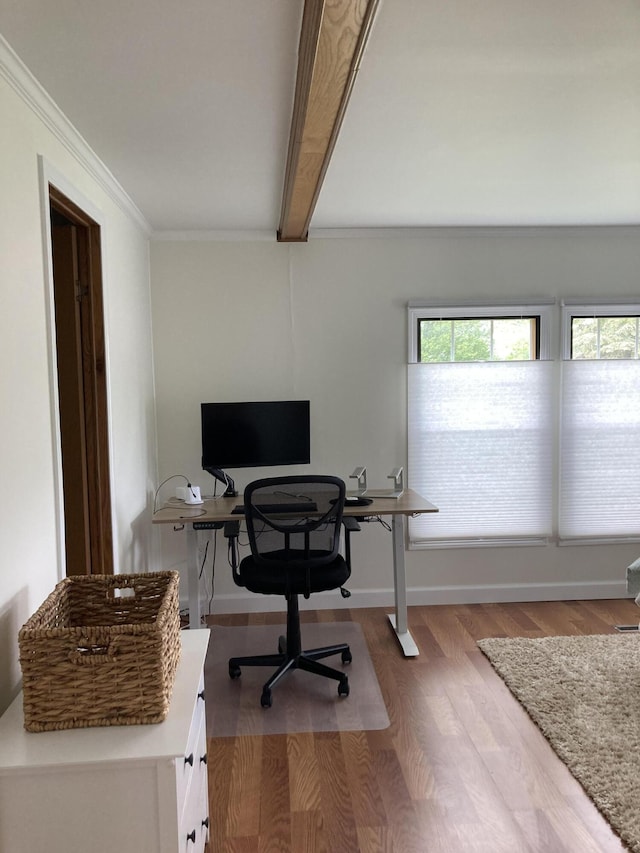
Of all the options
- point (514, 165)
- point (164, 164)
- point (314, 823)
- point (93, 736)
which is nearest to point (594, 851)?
point (314, 823)

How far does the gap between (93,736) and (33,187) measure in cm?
162

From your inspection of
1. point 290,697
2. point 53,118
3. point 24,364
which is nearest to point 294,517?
point 290,697

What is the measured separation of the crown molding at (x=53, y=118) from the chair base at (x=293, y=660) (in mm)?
2119

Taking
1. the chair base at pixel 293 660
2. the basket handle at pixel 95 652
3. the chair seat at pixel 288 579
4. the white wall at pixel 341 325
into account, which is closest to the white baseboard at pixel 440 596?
the white wall at pixel 341 325

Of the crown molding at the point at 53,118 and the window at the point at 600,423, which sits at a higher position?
the crown molding at the point at 53,118

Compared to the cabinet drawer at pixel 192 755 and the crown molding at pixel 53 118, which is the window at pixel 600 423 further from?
the cabinet drawer at pixel 192 755

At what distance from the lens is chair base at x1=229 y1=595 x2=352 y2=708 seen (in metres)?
3.10

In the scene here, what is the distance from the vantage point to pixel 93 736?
155 centimetres

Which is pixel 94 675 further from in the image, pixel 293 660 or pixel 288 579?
pixel 293 660

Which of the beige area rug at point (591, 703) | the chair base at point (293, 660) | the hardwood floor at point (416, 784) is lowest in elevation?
the hardwood floor at point (416, 784)

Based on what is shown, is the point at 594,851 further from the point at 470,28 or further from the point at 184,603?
the point at 184,603

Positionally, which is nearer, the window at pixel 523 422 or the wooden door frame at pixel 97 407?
the wooden door frame at pixel 97 407

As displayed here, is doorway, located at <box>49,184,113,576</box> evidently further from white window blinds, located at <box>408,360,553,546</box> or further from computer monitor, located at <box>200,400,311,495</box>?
white window blinds, located at <box>408,360,553,546</box>

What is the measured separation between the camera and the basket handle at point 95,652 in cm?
155
